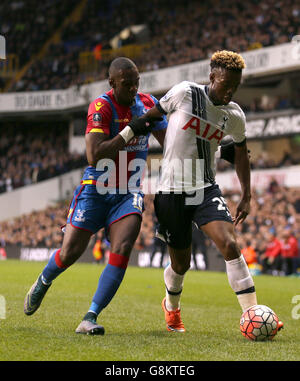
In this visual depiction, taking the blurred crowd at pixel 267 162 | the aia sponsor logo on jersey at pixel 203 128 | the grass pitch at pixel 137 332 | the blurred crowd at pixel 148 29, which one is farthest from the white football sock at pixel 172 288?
the blurred crowd at pixel 148 29

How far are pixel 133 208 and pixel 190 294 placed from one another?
20.6 feet

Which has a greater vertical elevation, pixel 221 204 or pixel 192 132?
pixel 192 132

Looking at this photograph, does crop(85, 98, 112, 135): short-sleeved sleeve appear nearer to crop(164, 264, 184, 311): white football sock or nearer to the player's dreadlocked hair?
the player's dreadlocked hair

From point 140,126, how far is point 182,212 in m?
0.90

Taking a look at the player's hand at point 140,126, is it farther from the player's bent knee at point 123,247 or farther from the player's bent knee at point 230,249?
the player's bent knee at point 230,249

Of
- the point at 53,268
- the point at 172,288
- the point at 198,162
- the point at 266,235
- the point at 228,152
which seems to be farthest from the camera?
the point at 266,235

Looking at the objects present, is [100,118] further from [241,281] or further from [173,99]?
[241,281]

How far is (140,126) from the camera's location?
562 cm

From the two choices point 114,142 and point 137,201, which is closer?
point 114,142

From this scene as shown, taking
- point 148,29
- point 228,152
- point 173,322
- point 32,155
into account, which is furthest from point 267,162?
point 173,322

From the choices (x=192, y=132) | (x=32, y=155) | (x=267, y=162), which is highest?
(x=32, y=155)

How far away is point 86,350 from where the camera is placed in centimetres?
470

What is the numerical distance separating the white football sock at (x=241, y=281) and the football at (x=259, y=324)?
9cm
